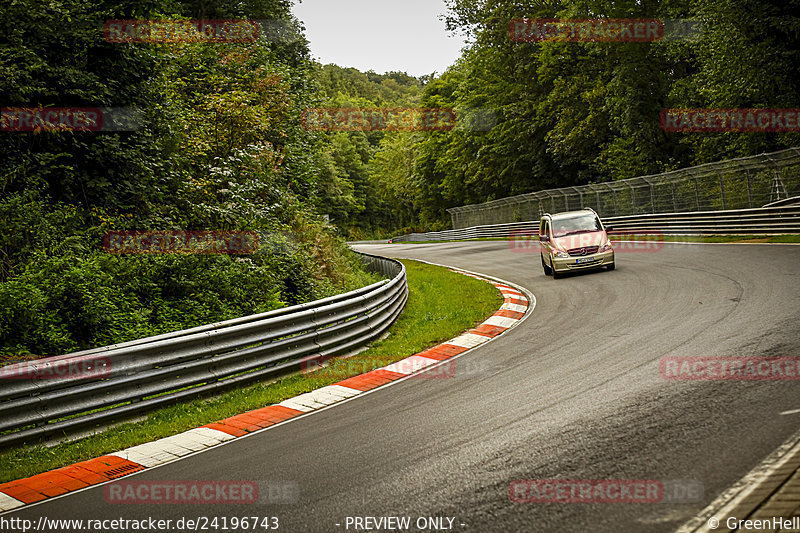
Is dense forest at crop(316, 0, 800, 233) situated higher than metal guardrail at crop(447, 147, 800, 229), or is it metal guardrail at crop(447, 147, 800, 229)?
dense forest at crop(316, 0, 800, 233)

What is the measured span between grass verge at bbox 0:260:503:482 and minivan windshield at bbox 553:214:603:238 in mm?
2931

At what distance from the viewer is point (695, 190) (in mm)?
24297

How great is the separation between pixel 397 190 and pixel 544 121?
38.3 m

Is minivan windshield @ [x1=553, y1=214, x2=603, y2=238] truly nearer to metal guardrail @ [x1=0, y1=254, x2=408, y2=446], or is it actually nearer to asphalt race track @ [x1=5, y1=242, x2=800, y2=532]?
asphalt race track @ [x1=5, y1=242, x2=800, y2=532]

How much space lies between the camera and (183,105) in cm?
1727

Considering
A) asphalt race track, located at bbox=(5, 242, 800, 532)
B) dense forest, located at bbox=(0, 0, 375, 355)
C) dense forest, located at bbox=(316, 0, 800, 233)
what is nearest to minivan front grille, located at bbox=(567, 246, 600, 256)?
dense forest, located at bbox=(0, 0, 375, 355)

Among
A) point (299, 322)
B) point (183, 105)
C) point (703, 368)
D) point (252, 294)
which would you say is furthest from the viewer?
point (183, 105)

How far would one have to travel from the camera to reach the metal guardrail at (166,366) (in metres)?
6.14

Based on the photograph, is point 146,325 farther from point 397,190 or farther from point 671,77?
point 397,190

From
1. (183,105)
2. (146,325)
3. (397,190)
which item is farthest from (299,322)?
(397,190)

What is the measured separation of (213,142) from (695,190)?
59.0 ft

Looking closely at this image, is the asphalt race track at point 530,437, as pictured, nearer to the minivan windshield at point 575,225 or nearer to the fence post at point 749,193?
the minivan windshield at point 575,225

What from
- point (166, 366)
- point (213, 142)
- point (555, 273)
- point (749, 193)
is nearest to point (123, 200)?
point (213, 142)

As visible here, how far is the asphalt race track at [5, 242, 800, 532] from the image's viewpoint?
389 cm
